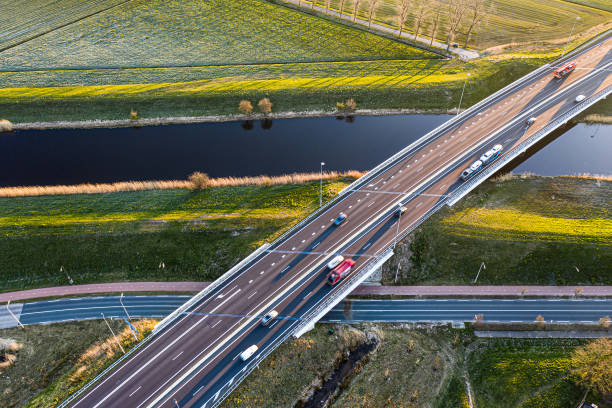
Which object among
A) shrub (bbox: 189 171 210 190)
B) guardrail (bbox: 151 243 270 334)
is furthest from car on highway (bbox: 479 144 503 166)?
shrub (bbox: 189 171 210 190)

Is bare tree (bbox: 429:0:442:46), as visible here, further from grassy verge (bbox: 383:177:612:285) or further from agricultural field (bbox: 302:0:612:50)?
grassy verge (bbox: 383:177:612:285)

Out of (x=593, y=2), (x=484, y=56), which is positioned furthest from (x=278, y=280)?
(x=593, y=2)

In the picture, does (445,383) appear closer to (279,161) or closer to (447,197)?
(447,197)

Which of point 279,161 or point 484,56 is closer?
point 279,161

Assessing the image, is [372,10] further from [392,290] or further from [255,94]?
[392,290]

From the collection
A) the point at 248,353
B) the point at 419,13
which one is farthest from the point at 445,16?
the point at 248,353

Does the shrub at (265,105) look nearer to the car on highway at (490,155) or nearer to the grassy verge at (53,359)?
the car on highway at (490,155)
